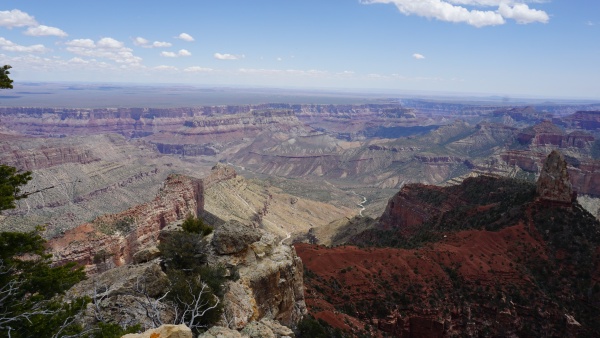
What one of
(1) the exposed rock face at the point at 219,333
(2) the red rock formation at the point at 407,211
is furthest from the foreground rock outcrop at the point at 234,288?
(2) the red rock formation at the point at 407,211

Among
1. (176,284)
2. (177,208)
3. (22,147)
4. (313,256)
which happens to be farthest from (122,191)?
(176,284)

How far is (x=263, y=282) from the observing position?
75.7 feet

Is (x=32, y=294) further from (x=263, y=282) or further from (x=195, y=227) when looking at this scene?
(x=263, y=282)

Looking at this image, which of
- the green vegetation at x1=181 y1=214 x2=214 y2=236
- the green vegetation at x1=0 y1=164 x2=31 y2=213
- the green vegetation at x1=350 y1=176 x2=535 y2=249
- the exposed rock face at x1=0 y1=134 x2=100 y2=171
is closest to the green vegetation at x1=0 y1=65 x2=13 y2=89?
the green vegetation at x1=0 y1=164 x2=31 y2=213

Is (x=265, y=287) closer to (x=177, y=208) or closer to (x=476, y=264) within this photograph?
(x=476, y=264)

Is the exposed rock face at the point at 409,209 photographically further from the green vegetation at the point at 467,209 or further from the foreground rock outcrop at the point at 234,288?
the foreground rock outcrop at the point at 234,288

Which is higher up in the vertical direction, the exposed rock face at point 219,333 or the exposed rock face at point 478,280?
the exposed rock face at point 219,333

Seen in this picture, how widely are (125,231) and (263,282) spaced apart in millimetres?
50247

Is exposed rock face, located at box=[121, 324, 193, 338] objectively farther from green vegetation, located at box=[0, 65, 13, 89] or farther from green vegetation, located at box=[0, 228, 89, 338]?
green vegetation, located at box=[0, 65, 13, 89]

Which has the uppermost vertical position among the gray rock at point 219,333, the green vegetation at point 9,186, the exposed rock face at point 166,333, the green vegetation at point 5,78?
the green vegetation at point 5,78

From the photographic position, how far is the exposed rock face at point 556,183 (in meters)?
55.3

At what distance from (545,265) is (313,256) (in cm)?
2825

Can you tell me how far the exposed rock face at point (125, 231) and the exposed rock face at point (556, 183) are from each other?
177 ft

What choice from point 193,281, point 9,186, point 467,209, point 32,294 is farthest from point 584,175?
point 9,186
